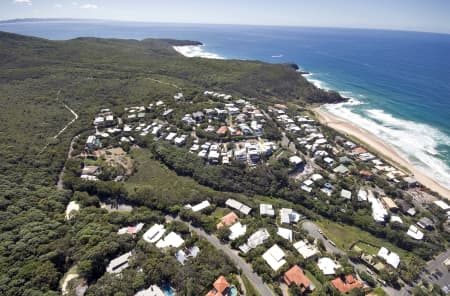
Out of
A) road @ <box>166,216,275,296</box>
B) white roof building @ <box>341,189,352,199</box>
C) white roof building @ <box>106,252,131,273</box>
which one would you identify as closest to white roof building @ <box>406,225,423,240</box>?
white roof building @ <box>341,189,352,199</box>

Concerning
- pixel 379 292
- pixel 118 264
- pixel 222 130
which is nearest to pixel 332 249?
pixel 379 292

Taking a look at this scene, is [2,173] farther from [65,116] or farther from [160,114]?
[160,114]

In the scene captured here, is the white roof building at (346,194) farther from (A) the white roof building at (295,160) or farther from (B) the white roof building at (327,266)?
(B) the white roof building at (327,266)

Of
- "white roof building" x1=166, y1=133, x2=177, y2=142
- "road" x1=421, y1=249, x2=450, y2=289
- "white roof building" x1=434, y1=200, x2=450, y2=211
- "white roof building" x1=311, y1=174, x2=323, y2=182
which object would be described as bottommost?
"road" x1=421, y1=249, x2=450, y2=289

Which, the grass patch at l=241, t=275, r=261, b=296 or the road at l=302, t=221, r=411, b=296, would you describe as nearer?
the grass patch at l=241, t=275, r=261, b=296

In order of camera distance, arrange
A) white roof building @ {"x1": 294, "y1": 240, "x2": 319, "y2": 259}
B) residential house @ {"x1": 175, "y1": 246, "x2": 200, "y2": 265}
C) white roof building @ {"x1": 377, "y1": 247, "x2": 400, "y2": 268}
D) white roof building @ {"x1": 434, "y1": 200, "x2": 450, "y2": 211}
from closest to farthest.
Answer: residential house @ {"x1": 175, "y1": 246, "x2": 200, "y2": 265}, white roof building @ {"x1": 377, "y1": 247, "x2": 400, "y2": 268}, white roof building @ {"x1": 294, "y1": 240, "x2": 319, "y2": 259}, white roof building @ {"x1": 434, "y1": 200, "x2": 450, "y2": 211}

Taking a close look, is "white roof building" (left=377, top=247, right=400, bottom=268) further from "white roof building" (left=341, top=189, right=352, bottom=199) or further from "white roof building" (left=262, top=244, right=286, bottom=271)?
"white roof building" (left=262, top=244, right=286, bottom=271)

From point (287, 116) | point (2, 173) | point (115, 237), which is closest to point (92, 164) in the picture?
point (2, 173)
